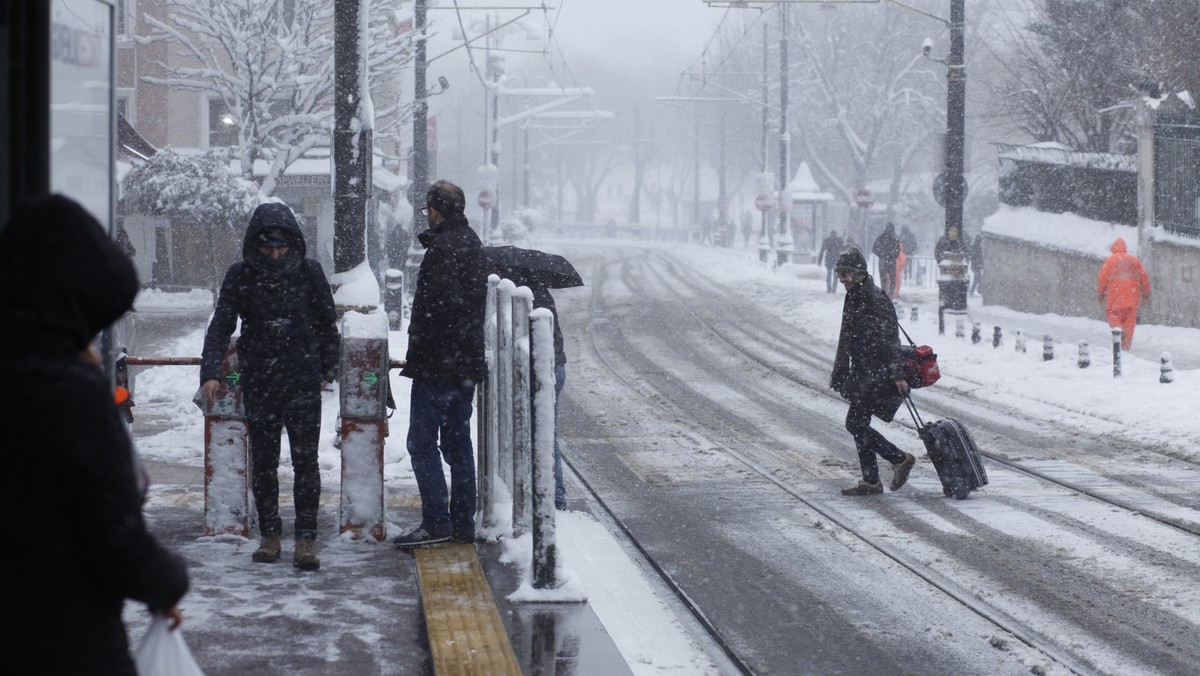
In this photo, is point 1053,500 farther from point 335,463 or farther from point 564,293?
point 564,293

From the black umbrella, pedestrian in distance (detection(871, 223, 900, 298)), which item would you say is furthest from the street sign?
the black umbrella

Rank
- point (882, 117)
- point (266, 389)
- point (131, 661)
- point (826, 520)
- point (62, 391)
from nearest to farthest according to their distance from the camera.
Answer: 1. point (62, 391)
2. point (131, 661)
3. point (266, 389)
4. point (826, 520)
5. point (882, 117)

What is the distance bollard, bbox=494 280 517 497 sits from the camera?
281 inches

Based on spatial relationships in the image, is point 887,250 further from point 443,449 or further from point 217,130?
point 443,449

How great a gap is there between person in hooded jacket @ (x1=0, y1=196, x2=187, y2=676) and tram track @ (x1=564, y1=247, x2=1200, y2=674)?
3.38 meters

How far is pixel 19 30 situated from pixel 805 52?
58.5 meters

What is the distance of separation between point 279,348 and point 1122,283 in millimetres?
14452

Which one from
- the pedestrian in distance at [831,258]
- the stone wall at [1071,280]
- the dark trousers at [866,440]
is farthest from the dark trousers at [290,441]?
the pedestrian in distance at [831,258]

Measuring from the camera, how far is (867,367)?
32.6ft

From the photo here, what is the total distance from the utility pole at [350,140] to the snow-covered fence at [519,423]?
3122 mm

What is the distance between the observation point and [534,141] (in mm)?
118812

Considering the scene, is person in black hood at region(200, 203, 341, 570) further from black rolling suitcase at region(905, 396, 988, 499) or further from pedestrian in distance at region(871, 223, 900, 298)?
pedestrian in distance at region(871, 223, 900, 298)

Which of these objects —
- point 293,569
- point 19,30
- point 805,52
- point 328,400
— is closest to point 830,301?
point 328,400

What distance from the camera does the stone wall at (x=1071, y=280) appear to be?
21844mm
